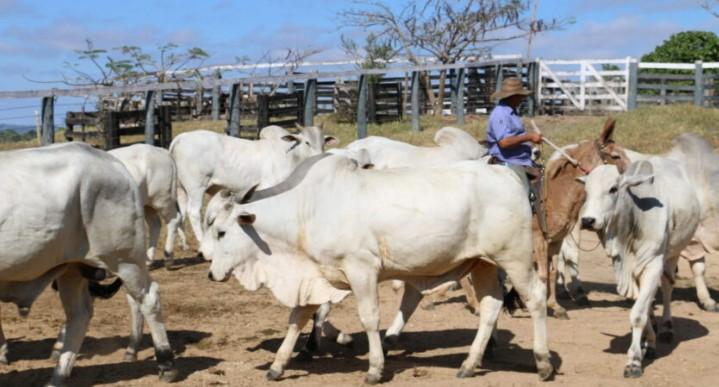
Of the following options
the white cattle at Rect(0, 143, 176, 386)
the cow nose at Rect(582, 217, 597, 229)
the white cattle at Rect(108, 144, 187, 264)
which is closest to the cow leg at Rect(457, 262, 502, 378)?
the cow nose at Rect(582, 217, 597, 229)

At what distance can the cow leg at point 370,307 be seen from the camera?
729cm

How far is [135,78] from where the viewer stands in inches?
1103

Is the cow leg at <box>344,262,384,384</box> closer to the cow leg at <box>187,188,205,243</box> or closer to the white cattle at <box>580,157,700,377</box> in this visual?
the white cattle at <box>580,157,700,377</box>

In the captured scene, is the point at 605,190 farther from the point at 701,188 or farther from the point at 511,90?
the point at 701,188

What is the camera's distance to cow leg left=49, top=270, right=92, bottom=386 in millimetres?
7113

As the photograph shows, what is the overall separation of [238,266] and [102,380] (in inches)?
45.9

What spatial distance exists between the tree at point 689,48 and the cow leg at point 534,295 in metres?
26.4

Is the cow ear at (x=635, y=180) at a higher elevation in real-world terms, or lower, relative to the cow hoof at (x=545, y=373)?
higher

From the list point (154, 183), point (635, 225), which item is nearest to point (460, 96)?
point (154, 183)

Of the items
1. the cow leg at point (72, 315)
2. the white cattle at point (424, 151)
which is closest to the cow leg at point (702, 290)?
the white cattle at point (424, 151)

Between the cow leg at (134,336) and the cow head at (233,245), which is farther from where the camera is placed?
the cow leg at (134,336)

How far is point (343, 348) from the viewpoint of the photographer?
8.45 m

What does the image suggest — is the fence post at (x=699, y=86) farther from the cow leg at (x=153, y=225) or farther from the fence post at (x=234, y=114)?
the cow leg at (x=153, y=225)

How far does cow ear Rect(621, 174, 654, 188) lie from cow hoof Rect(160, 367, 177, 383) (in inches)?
135
